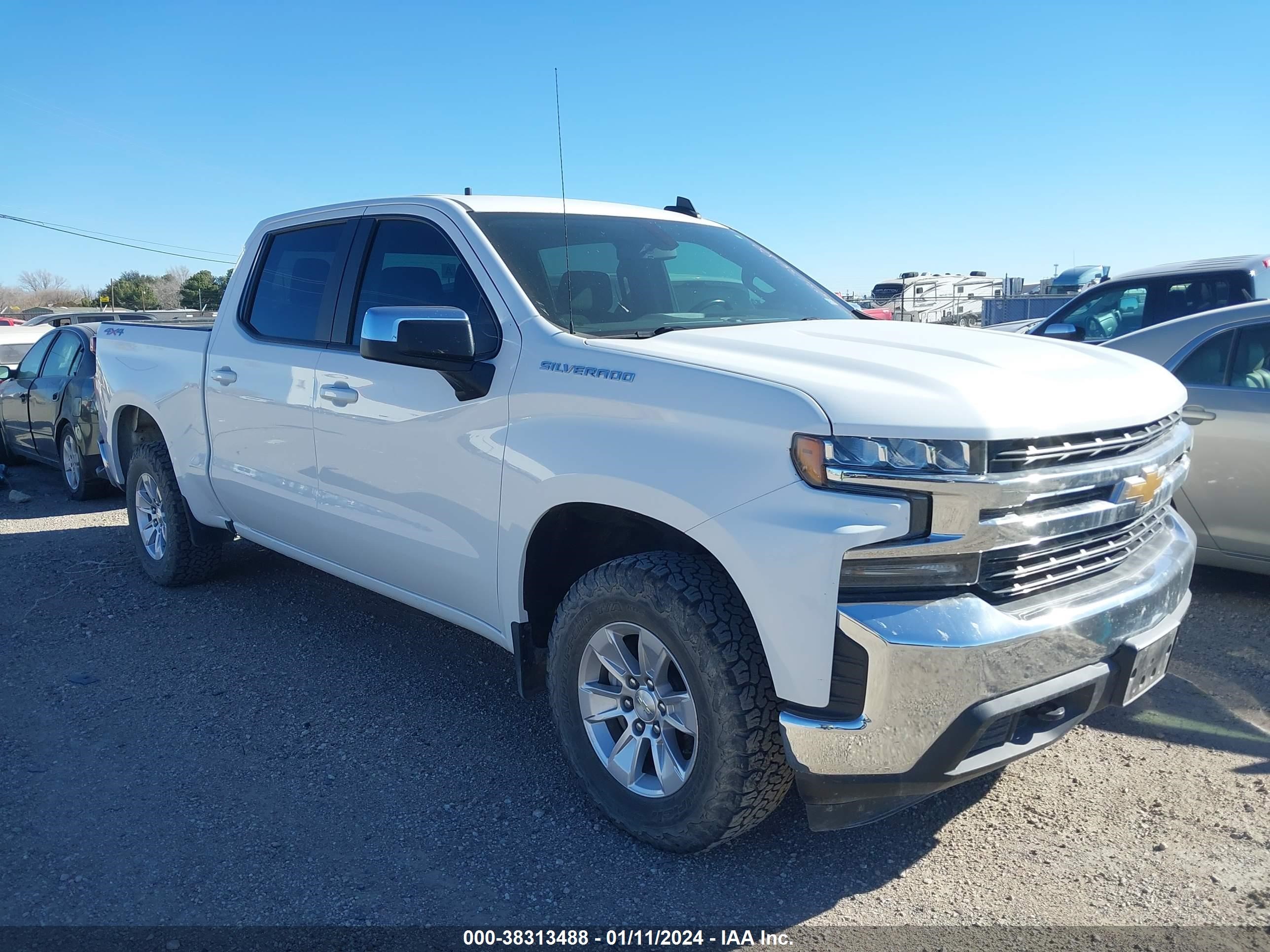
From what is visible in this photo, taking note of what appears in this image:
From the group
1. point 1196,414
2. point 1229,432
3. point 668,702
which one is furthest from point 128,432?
point 1229,432

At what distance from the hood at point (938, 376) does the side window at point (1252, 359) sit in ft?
6.28

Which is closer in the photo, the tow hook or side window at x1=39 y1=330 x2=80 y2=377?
the tow hook

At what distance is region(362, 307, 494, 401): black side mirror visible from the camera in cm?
320

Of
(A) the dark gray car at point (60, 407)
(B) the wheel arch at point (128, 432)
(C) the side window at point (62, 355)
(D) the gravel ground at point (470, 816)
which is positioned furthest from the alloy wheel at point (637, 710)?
(C) the side window at point (62, 355)

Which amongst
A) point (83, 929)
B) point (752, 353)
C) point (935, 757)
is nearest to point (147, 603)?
point (83, 929)

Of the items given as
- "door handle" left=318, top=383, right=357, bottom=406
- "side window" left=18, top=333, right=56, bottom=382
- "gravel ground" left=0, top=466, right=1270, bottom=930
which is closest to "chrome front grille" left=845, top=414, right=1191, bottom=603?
"gravel ground" left=0, top=466, right=1270, bottom=930

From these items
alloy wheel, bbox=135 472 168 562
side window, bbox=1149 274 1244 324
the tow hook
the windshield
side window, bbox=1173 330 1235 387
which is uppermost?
the windshield

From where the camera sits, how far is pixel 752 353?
301cm

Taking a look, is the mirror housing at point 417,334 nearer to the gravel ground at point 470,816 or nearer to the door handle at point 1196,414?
the gravel ground at point 470,816

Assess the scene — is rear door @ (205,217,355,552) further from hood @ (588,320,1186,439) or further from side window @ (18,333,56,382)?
side window @ (18,333,56,382)

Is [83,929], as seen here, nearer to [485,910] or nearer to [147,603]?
[485,910]

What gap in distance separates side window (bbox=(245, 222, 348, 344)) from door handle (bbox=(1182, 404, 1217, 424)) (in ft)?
13.3

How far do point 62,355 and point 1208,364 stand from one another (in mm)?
9611

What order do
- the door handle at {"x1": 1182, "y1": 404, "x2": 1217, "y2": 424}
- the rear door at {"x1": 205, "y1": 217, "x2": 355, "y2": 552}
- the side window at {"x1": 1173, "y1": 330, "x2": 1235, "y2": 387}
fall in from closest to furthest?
the rear door at {"x1": 205, "y1": 217, "x2": 355, "y2": 552} < the door handle at {"x1": 1182, "y1": 404, "x2": 1217, "y2": 424} < the side window at {"x1": 1173, "y1": 330, "x2": 1235, "y2": 387}
